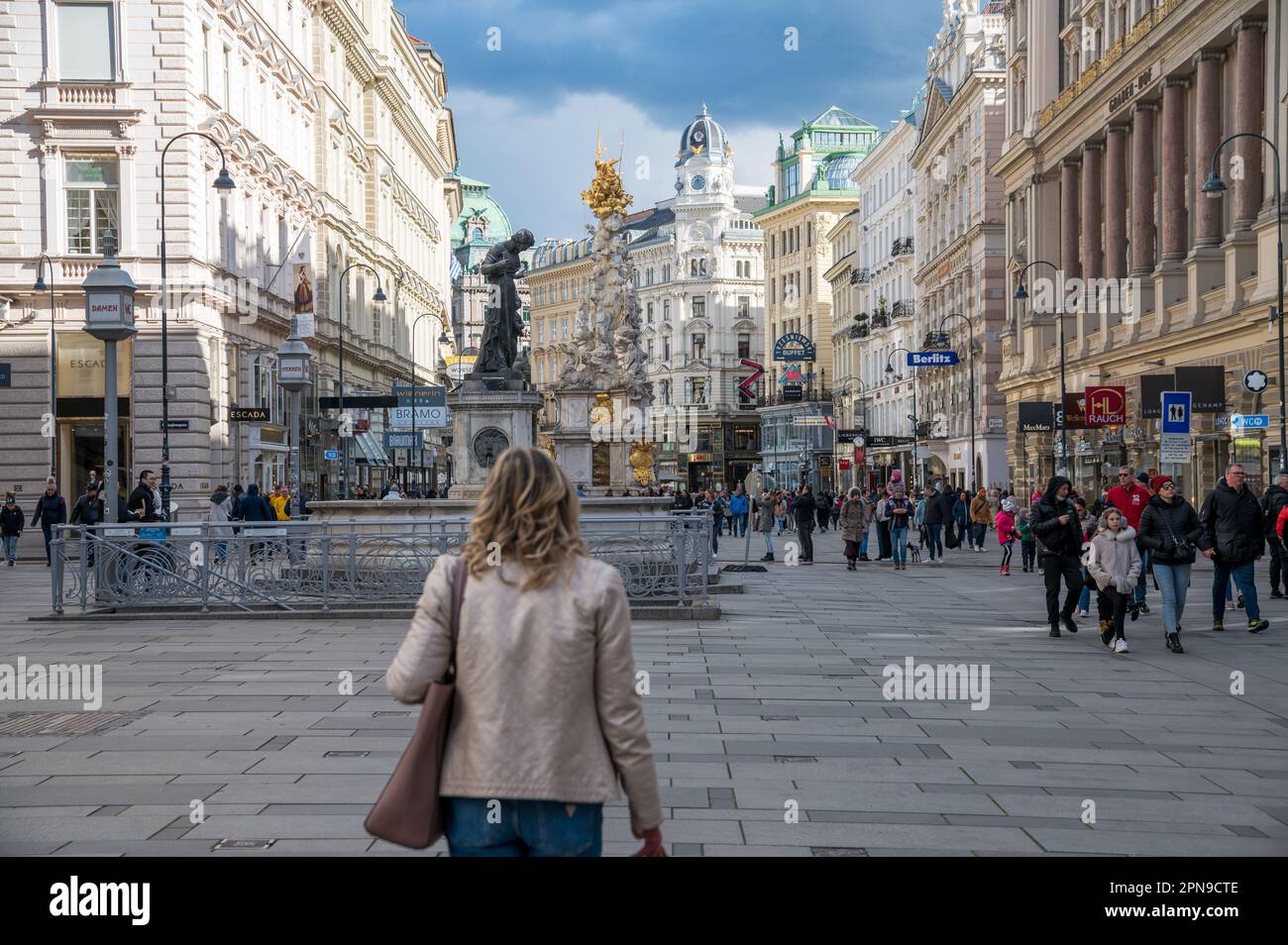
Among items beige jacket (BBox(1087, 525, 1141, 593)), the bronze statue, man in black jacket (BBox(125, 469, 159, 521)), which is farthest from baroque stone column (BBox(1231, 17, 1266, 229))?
man in black jacket (BBox(125, 469, 159, 521))

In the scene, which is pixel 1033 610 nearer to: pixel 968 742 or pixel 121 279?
pixel 968 742

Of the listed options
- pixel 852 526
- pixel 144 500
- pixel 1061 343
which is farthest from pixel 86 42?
pixel 1061 343

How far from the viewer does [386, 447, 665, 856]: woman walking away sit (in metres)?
4.43

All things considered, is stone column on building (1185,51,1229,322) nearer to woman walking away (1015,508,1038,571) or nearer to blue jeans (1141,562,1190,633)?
woman walking away (1015,508,1038,571)

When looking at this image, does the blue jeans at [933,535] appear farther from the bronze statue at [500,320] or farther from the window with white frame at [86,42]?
the window with white frame at [86,42]

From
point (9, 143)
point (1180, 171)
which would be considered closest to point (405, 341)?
point (9, 143)

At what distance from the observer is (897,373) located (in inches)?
3423

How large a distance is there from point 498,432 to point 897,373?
63007 millimetres

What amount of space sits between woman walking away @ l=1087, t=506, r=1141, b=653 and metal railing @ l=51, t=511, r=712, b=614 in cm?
514

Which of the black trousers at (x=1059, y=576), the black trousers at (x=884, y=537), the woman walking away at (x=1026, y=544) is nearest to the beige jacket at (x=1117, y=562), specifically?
the black trousers at (x=1059, y=576)

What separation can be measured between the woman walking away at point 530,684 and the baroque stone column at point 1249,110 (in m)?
36.3

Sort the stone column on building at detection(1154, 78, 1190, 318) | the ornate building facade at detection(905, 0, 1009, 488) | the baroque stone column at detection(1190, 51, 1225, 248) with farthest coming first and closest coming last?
the ornate building facade at detection(905, 0, 1009, 488) < the stone column on building at detection(1154, 78, 1190, 318) < the baroque stone column at detection(1190, 51, 1225, 248)

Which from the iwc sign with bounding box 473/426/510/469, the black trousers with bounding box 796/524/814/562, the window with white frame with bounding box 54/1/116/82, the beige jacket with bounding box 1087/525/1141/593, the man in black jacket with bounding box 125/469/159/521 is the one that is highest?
the window with white frame with bounding box 54/1/116/82

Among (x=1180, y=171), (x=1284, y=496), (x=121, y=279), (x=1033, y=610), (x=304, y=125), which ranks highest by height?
(x=304, y=125)
